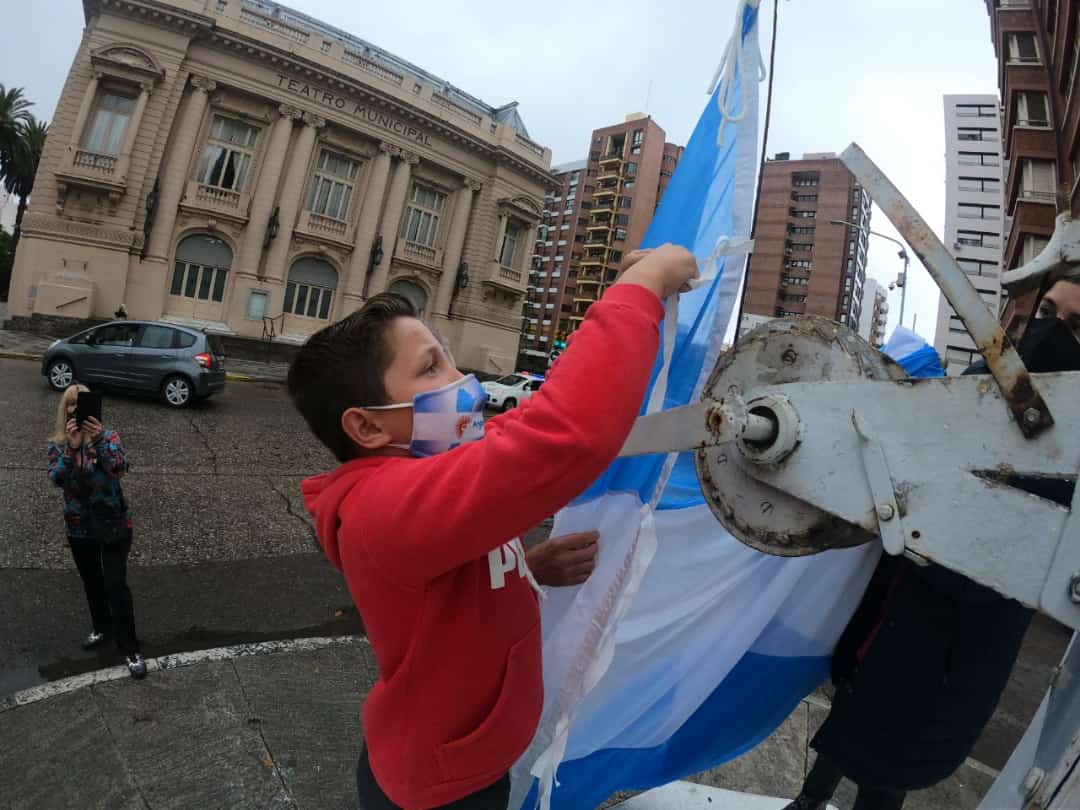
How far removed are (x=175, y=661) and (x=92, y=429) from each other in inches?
58.4

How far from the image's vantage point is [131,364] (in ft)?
33.5

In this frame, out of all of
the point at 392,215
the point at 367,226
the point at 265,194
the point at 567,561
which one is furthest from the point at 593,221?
the point at 567,561

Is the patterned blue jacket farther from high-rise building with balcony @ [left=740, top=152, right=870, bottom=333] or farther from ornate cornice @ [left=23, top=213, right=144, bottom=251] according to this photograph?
high-rise building with balcony @ [left=740, top=152, right=870, bottom=333]

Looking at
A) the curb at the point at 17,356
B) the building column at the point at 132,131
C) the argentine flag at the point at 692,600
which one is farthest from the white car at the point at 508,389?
the argentine flag at the point at 692,600

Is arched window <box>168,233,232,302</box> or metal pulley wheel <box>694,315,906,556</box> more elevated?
arched window <box>168,233,232,302</box>

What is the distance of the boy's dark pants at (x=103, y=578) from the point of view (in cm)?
314

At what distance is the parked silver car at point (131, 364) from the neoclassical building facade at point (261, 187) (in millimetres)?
10516

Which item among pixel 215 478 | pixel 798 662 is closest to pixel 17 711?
pixel 798 662

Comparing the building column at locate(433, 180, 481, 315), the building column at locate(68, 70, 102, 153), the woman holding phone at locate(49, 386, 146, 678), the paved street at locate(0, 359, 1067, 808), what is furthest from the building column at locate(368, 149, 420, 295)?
the woman holding phone at locate(49, 386, 146, 678)

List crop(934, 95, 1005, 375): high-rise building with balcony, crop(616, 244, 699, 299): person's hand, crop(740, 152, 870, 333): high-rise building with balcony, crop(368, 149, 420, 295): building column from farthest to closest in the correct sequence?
crop(740, 152, 870, 333): high-rise building with balcony
crop(934, 95, 1005, 375): high-rise building with balcony
crop(368, 149, 420, 295): building column
crop(616, 244, 699, 299): person's hand

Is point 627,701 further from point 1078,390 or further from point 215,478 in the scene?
point 215,478

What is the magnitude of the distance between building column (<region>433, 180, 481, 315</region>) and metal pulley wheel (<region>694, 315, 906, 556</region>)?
2605 cm

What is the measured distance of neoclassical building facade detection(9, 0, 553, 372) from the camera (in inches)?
754

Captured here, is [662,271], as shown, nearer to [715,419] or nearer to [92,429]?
[715,419]
